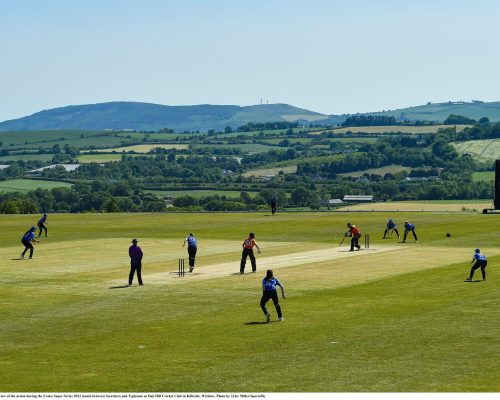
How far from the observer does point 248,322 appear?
39.4m

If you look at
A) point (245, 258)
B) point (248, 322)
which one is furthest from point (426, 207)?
point (248, 322)

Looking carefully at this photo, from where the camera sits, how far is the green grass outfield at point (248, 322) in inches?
1148

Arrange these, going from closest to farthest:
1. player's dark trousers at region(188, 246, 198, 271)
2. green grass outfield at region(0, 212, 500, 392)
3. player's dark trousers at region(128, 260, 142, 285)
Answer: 1. green grass outfield at region(0, 212, 500, 392)
2. player's dark trousers at region(128, 260, 142, 285)
3. player's dark trousers at region(188, 246, 198, 271)

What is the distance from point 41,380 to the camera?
2912 centimetres

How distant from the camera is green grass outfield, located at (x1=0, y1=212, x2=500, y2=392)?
2916 cm

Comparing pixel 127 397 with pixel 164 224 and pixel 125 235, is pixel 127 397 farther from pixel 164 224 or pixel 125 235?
pixel 164 224

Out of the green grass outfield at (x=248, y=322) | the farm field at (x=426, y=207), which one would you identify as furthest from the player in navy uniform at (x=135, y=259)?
the farm field at (x=426, y=207)

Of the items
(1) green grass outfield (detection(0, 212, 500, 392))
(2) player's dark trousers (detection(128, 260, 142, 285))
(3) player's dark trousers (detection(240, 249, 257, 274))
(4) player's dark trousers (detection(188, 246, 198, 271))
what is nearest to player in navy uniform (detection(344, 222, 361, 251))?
(1) green grass outfield (detection(0, 212, 500, 392))

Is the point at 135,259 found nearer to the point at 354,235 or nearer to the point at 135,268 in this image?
the point at 135,268

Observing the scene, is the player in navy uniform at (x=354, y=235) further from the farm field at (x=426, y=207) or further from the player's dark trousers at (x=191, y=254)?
the farm field at (x=426, y=207)

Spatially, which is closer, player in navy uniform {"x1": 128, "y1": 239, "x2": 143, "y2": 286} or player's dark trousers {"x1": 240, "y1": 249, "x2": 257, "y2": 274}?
player in navy uniform {"x1": 128, "y1": 239, "x2": 143, "y2": 286}

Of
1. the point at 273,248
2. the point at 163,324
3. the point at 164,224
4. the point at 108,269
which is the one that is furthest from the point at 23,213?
the point at 163,324

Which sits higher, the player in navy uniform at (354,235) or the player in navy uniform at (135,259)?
the player in navy uniform at (135,259)

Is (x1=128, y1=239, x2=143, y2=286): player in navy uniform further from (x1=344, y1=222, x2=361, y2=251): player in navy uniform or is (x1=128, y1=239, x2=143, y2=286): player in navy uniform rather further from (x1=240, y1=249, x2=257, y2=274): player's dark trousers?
(x1=344, y1=222, x2=361, y2=251): player in navy uniform
